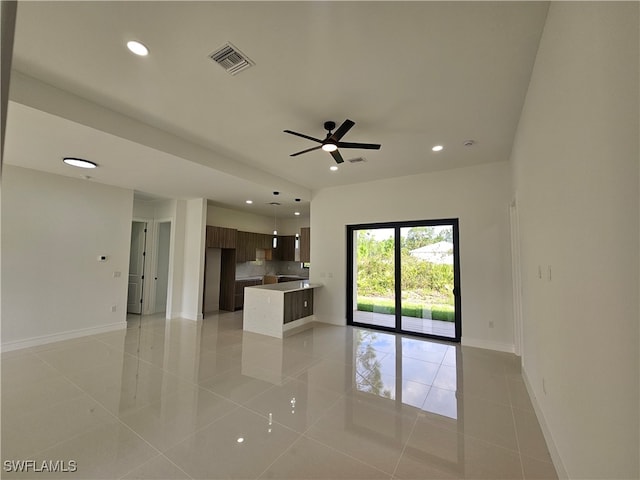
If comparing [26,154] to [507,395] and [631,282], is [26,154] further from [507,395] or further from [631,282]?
[507,395]

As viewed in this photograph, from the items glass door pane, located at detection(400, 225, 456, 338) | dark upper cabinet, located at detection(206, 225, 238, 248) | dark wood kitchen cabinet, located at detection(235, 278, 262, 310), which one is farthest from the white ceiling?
dark wood kitchen cabinet, located at detection(235, 278, 262, 310)

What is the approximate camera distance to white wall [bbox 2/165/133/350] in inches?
169

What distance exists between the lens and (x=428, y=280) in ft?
17.0

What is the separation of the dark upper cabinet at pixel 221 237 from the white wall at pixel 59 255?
1.71 m

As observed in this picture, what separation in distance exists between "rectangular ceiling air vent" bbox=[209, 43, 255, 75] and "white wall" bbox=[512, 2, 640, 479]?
2175 mm

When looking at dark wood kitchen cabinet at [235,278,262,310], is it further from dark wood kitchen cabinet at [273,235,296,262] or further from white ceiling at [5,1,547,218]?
white ceiling at [5,1,547,218]

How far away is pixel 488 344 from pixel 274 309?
12.2 feet

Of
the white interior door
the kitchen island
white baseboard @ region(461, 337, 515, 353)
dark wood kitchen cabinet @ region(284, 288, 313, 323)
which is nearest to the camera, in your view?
white baseboard @ region(461, 337, 515, 353)

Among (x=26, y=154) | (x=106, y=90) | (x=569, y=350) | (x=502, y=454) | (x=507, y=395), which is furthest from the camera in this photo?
(x=26, y=154)

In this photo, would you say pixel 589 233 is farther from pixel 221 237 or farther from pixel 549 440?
pixel 221 237

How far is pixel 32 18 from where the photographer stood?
1.94 meters

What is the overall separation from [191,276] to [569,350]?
675 centimetres

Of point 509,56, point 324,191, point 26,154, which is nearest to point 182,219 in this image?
point 26,154

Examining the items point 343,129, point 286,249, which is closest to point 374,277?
point 343,129
